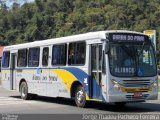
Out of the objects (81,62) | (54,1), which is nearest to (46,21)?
(54,1)

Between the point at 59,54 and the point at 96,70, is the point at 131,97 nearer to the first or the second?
the point at 96,70

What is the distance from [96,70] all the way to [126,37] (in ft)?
5.50

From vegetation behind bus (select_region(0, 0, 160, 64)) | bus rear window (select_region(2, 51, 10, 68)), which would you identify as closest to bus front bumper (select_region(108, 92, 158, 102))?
bus rear window (select_region(2, 51, 10, 68))

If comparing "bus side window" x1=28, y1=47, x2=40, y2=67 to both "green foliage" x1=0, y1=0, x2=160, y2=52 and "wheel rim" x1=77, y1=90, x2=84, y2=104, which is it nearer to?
"wheel rim" x1=77, y1=90, x2=84, y2=104

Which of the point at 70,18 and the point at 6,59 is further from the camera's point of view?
the point at 70,18

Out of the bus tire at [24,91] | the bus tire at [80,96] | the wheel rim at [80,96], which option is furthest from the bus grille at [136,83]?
the bus tire at [24,91]

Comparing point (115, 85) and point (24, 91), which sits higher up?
point (115, 85)

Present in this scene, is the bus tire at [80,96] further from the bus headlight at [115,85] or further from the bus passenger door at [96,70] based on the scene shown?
the bus headlight at [115,85]

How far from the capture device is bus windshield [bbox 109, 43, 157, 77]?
16.2 metres

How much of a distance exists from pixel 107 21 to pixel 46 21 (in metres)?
19.4

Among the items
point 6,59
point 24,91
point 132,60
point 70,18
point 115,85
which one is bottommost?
point 24,91

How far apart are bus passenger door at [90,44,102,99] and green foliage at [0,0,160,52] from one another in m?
65.2

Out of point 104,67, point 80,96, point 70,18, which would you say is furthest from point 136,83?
point 70,18

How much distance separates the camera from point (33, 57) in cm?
2184
